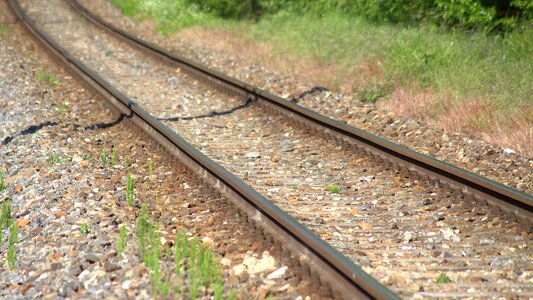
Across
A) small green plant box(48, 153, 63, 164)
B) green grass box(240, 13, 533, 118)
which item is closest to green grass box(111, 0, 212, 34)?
green grass box(240, 13, 533, 118)

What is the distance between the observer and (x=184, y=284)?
15.1 ft

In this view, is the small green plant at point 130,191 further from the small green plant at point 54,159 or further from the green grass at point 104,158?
the small green plant at point 54,159

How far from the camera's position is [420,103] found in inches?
380

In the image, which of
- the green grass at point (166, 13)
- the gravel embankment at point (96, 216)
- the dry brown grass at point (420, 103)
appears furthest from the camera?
the green grass at point (166, 13)

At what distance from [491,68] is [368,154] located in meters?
3.94

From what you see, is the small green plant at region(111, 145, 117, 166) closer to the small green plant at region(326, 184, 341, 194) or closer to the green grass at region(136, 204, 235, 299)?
the green grass at region(136, 204, 235, 299)

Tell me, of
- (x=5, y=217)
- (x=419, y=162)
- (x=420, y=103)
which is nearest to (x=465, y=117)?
(x=420, y=103)

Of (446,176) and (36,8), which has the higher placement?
(446,176)

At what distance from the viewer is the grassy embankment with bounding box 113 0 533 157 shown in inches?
343

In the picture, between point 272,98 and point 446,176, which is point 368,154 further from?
point 272,98

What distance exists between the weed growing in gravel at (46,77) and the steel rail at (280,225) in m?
3.50

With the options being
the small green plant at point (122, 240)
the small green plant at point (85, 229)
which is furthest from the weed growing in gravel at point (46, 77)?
the small green plant at point (122, 240)

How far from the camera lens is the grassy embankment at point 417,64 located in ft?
28.6

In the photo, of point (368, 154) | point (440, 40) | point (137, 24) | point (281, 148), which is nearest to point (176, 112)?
point (281, 148)
